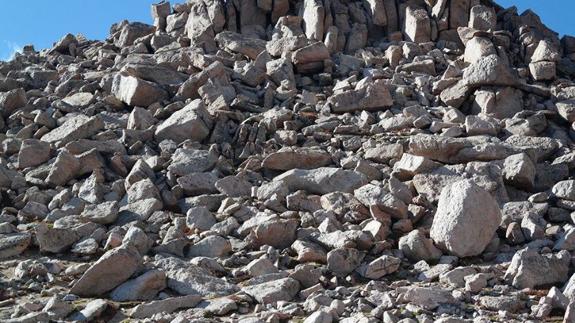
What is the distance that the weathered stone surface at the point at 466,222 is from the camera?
54.0 feet

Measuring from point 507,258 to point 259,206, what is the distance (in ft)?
23.7

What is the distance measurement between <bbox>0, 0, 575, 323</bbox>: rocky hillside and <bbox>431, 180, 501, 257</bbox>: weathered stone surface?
0.05 metres

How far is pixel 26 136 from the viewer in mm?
26453

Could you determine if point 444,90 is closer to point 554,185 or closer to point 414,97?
point 414,97

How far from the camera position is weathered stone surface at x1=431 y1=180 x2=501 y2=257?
16450 millimetres

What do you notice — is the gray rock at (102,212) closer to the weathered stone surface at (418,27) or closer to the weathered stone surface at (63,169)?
the weathered stone surface at (63,169)

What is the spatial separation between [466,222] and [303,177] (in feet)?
19.6

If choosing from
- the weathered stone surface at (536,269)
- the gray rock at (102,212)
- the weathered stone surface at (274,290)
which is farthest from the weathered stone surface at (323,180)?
the weathered stone surface at (536,269)

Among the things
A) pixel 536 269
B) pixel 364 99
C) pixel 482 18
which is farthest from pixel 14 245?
pixel 482 18

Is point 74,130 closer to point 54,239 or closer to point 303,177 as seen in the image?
point 54,239

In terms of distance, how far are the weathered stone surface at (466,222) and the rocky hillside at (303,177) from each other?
0.05 meters

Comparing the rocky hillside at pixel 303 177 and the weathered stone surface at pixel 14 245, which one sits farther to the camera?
the weathered stone surface at pixel 14 245

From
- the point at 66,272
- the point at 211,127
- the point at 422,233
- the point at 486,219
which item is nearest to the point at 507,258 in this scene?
the point at 486,219

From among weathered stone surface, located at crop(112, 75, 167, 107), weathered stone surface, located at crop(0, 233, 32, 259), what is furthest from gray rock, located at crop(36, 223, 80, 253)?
weathered stone surface, located at crop(112, 75, 167, 107)
